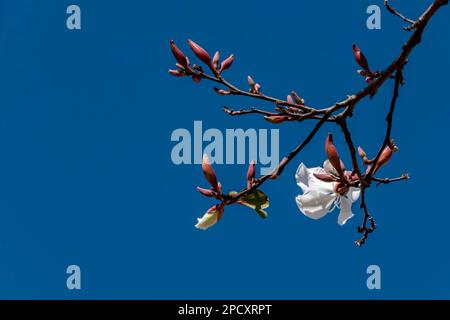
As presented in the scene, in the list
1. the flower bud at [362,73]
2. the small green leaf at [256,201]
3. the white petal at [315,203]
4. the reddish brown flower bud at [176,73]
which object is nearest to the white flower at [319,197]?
the white petal at [315,203]

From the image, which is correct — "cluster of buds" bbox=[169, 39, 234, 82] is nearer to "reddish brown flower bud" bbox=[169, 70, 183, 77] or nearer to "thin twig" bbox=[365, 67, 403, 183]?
"reddish brown flower bud" bbox=[169, 70, 183, 77]

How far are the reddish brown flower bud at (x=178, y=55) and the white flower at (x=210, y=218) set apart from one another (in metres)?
0.35

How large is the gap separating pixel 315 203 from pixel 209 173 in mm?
256

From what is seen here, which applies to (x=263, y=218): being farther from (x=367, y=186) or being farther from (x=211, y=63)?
(x=211, y=63)

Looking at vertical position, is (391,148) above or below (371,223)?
above

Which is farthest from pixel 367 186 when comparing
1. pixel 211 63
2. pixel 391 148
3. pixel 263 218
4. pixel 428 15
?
pixel 211 63

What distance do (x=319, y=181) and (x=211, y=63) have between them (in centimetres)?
37

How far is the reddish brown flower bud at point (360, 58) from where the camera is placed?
138cm

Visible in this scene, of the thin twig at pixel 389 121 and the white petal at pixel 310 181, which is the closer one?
the thin twig at pixel 389 121

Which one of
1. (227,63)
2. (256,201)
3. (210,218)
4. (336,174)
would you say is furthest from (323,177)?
(227,63)

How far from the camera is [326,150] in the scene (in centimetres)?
122

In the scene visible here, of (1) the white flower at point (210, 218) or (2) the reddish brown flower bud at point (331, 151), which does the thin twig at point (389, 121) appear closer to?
(2) the reddish brown flower bud at point (331, 151)

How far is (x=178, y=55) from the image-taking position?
1435mm

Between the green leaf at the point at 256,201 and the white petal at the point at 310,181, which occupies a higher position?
the white petal at the point at 310,181
